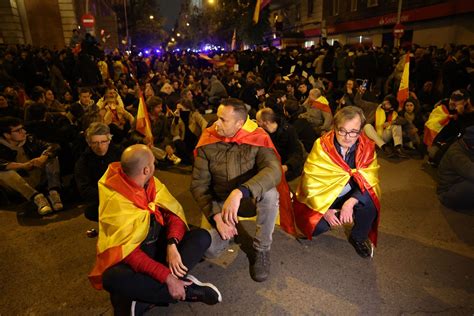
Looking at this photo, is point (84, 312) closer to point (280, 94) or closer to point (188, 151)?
point (188, 151)

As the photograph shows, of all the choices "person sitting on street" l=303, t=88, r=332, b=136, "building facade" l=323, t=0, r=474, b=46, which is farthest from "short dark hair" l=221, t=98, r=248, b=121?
"building facade" l=323, t=0, r=474, b=46

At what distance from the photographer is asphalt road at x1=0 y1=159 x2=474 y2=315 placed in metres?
2.86

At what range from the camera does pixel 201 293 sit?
274cm

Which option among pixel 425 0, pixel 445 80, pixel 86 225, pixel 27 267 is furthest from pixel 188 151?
pixel 425 0

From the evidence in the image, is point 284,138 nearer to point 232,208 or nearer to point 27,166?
point 232,208

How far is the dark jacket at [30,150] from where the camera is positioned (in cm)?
473

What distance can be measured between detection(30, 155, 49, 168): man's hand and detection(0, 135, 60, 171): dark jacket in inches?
3.7

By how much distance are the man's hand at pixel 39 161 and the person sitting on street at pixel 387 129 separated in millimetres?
5775

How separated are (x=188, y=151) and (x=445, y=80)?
23.3 ft

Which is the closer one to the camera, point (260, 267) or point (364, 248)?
point (260, 267)

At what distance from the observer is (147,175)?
8.90 feet

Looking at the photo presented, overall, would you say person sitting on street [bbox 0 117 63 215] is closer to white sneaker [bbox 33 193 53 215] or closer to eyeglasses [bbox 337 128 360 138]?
white sneaker [bbox 33 193 53 215]

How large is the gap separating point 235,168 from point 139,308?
1.45m

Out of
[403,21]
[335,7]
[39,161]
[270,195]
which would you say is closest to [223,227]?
[270,195]
